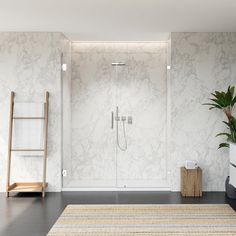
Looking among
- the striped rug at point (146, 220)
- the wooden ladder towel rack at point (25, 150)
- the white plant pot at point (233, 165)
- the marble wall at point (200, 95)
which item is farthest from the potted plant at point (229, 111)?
the wooden ladder towel rack at point (25, 150)

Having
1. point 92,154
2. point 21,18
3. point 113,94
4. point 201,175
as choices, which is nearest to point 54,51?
point 21,18

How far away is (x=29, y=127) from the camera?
561 cm

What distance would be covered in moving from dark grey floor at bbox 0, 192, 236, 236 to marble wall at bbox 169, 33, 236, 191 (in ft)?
1.57

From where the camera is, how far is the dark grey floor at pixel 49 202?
13.1 feet

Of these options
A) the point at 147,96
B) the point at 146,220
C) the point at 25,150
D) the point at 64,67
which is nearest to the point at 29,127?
the point at 25,150

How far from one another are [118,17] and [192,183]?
264cm

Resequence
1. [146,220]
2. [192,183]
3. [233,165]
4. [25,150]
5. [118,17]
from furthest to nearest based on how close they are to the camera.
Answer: [25,150], [192,183], [233,165], [118,17], [146,220]

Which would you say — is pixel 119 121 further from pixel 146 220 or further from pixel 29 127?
pixel 146 220

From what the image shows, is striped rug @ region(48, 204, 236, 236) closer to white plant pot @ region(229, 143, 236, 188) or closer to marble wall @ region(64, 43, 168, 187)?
white plant pot @ region(229, 143, 236, 188)

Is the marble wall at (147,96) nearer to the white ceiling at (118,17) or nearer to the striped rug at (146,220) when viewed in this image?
the white ceiling at (118,17)

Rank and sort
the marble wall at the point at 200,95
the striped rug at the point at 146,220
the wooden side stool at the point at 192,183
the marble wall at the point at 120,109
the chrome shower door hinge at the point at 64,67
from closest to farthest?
the striped rug at the point at 146,220 → the wooden side stool at the point at 192,183 → the marble wall at the point at 200,95 → the chrome shower door hinge at the point at 64,67 → the marble wall at the point at 120,109

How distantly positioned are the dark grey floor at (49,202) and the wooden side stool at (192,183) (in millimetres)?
134

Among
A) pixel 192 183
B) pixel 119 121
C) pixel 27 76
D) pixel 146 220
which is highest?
pixel 27 76

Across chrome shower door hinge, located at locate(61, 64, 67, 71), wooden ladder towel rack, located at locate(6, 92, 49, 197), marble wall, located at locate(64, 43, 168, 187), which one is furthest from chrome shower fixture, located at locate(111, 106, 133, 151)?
wooden ladder towel rack, located at locate(6, 92, 49, 197)
